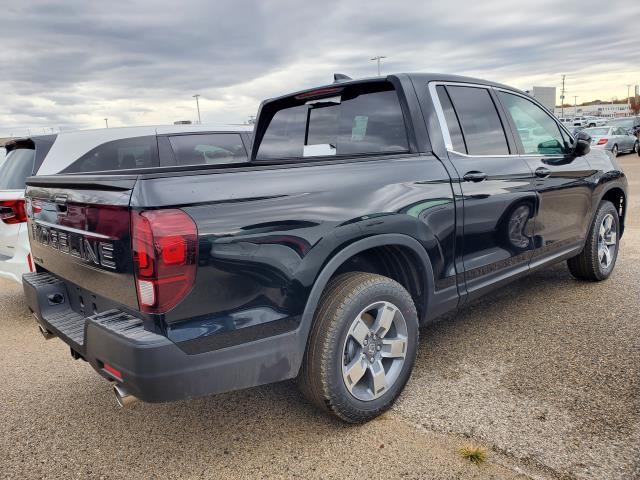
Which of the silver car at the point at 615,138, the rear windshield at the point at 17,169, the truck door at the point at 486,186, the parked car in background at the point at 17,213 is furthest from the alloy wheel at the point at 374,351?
the silver car at the point at 615,138

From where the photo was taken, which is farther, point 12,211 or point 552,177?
point 12,211

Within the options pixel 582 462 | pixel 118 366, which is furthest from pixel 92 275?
pixel 582 462

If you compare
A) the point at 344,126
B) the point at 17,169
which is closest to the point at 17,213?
the point at 17,169

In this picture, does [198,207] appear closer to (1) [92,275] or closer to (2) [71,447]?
(1) [92,275]

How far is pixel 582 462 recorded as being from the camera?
2.32 metres

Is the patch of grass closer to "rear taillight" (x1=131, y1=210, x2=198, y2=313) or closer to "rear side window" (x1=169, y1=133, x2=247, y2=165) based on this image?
"rear taillight" (x1=131, y1=210, x2=198, y2=313)

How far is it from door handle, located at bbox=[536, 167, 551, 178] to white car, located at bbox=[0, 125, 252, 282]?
2.57 meters

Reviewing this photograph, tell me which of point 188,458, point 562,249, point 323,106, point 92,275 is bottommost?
point 188,458

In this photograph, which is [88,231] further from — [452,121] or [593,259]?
[593,259]

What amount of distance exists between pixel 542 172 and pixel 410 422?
2.19 metres

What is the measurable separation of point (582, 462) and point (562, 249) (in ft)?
7.58

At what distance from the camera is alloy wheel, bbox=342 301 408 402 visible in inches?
103

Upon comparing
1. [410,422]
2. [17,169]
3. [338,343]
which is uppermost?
[17,169]

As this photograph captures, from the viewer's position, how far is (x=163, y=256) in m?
2.03
